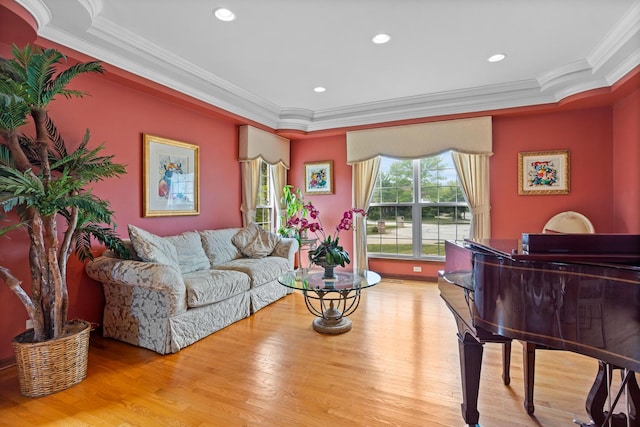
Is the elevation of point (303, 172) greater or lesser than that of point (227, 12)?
lesser

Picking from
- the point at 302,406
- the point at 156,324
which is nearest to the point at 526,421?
the point at 302,406

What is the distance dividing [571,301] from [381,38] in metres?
2.62

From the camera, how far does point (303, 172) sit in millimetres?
5801

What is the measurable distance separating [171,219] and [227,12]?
2.48 metres

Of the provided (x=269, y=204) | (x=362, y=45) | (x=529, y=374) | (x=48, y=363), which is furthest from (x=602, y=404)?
(x=269, y=204)

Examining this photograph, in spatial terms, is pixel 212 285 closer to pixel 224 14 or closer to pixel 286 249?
pixel 286 249

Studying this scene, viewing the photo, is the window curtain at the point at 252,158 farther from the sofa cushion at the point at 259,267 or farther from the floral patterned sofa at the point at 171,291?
the floral patterned sofa at the point at 171,291

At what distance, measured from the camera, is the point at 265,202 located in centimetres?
558

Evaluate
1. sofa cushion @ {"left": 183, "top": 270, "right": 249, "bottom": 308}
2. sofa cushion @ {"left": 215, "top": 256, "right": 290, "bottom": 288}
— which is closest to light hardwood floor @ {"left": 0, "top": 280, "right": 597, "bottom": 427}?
sofa cushion @ {"left": 183, "top": 270, "right": 249, "bottom": 308}

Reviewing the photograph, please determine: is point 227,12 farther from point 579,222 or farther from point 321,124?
point 579,222

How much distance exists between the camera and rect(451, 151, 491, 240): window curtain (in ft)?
Answer: 14.6

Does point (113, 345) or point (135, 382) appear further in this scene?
point (113, 345)

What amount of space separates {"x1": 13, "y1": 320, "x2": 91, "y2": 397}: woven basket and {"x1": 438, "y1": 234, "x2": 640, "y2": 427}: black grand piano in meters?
2.62

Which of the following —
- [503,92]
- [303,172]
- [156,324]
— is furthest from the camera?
[303,172]
